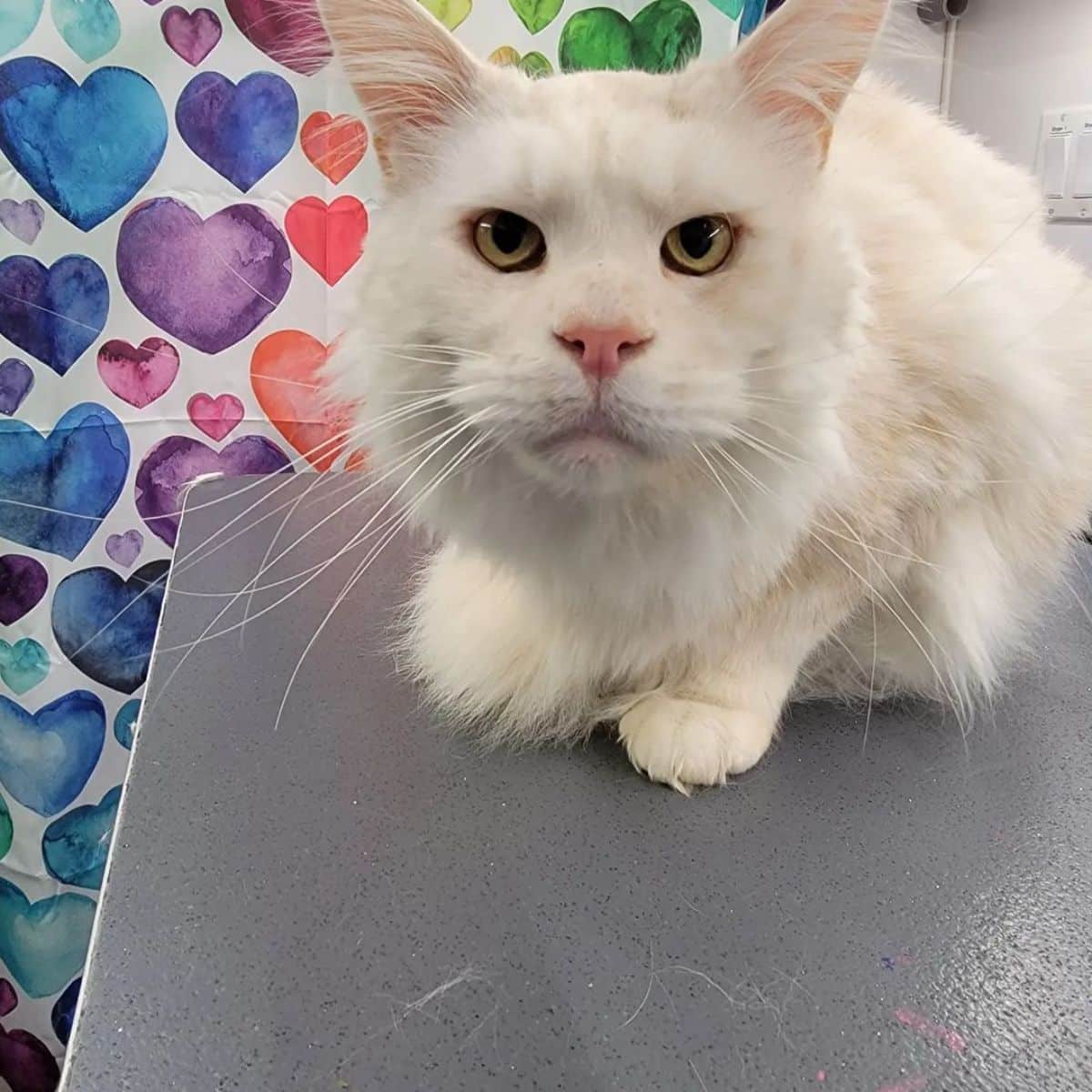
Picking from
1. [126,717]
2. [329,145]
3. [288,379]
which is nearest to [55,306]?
[288,379]

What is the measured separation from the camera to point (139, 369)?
142 centimetres

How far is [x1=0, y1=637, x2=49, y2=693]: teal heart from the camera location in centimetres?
142

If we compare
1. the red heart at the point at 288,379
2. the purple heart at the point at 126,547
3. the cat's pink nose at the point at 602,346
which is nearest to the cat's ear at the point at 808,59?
the cat's pink nose at the point at 602,346

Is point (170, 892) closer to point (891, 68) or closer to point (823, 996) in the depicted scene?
point (823, 996)

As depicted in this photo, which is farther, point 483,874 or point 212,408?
point 212,408

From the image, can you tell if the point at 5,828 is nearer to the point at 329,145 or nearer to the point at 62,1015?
the point at 62,1015

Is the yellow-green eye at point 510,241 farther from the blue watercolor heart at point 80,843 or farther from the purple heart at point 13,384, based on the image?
the blue watercolor heart at point 80,843

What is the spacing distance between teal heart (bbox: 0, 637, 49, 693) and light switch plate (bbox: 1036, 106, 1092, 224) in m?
1.69

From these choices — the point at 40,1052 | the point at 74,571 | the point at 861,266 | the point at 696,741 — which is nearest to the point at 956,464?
the point at 861,266

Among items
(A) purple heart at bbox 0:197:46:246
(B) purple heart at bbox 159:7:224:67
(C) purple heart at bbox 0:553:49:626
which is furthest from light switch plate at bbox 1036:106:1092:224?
(C) purple heart at bbox 0:553:49:626

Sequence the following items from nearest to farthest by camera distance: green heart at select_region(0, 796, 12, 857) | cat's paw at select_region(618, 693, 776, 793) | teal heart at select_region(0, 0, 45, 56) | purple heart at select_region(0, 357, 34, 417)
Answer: cat's paw at select_region(618, 693, 776, 793) → teal heart at select_region(0, 0, 45, 56) → purple heart at select_region(0, 357, 34, 417) → green heart at select_region(0, 796, 12, 857)

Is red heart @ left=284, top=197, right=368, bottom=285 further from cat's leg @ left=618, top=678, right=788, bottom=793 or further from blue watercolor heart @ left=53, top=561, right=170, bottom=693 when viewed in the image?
cat's leg @ left=618, top=678, right=788, bottom=793

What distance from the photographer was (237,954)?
521mm

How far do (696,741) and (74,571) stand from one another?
116 cm
